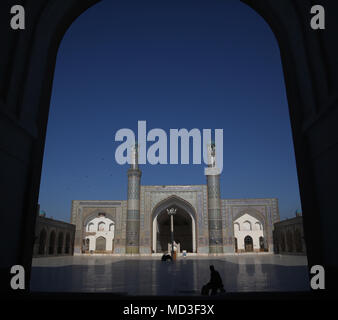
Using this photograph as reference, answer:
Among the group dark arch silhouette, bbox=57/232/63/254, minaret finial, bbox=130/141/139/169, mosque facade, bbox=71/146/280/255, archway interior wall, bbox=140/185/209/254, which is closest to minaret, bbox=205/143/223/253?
mosque facade, bbox=71/146/280/255

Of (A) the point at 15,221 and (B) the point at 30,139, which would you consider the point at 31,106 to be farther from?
(A) the point at 15,221

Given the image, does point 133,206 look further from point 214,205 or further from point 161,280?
point 161,280

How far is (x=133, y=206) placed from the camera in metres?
22.9

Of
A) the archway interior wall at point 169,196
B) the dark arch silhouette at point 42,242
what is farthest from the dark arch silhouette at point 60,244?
the archway interior wall at point 169,196

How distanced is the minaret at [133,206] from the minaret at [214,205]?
5621mm

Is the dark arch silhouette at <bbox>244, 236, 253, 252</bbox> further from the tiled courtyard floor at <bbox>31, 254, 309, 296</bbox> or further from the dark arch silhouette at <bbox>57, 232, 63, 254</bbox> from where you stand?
the tiled courtyard floor at <bbox>31, 254, 309, 296</bbox>

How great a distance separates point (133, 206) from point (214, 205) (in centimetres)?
639

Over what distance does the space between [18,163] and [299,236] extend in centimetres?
2021

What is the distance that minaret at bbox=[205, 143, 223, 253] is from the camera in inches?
849

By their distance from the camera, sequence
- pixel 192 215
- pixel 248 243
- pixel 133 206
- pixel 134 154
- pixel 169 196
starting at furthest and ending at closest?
pixel 248 243 < pixel 134 154 < pixel 192 215 < pixel 169 196 < pixel 133 206

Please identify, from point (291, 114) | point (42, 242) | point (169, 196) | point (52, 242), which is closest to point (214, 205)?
point (169, 196)

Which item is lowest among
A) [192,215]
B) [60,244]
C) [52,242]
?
[60,244]

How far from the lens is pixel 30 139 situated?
3695 millimetres

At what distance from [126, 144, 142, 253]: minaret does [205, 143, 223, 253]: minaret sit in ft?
18.4
